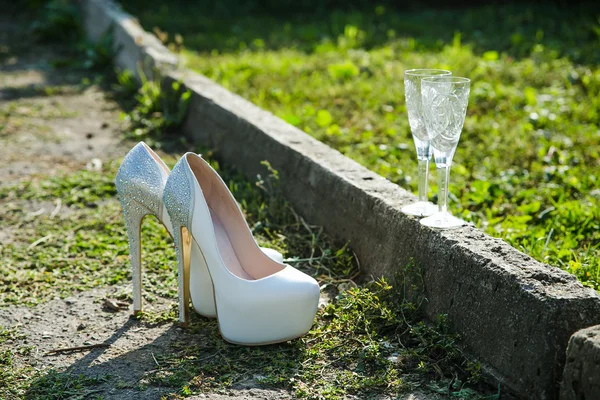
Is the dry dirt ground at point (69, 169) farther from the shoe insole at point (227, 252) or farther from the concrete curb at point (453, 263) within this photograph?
the concrete curb at point (453, 263)

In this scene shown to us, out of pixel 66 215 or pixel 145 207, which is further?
pixel 66 215

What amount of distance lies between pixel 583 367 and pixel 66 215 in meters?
2.58

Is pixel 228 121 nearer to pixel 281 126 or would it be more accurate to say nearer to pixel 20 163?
pixel 281 126

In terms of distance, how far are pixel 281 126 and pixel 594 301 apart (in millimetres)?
2210

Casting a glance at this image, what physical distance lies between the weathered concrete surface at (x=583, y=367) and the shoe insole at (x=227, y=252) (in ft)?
3.73

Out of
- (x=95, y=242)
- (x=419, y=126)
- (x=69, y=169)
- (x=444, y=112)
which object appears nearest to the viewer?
(x=444, y=112)

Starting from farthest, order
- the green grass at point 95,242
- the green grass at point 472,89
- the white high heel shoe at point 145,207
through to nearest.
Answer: the green grass at point 472,89 → the green grass at point 95,242 → the white high heel shoe at point 145,207

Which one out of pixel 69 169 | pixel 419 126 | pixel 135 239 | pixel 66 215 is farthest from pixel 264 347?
pixel 69 169

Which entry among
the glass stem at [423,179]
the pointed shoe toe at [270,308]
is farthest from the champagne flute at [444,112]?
the pointed shoe toe at [270,308]

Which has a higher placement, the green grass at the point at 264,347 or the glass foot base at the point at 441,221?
the glass foot base at the point at 441,221

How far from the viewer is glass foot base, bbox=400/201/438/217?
2.58m

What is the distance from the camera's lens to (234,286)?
235 centimetres

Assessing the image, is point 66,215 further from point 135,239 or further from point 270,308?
point 270,308

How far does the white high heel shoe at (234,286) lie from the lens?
234 cm
